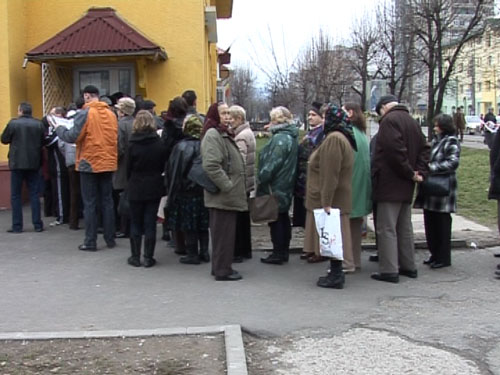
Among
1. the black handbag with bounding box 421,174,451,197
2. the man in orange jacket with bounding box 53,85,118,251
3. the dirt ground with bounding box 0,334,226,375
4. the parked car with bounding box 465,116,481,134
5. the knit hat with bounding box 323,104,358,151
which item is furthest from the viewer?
the parked car with bounding box 465,116,481,134

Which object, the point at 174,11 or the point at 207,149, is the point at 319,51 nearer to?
the point at 174,11

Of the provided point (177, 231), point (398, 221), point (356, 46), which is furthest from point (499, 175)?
point (356, 46)

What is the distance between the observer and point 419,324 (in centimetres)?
593

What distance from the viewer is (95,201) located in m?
8.88

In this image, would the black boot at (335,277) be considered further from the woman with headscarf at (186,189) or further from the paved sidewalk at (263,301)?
Result: the woman with headscarf at (186,189)

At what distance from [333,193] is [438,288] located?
1596 millimetres

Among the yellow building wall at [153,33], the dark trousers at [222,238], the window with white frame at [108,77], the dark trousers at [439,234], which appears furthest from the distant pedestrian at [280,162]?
the window with white frame at [108,77]

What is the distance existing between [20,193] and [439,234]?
20.5ft

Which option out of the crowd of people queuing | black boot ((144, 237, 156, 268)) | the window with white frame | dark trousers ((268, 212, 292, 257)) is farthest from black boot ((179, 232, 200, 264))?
the window with white frame

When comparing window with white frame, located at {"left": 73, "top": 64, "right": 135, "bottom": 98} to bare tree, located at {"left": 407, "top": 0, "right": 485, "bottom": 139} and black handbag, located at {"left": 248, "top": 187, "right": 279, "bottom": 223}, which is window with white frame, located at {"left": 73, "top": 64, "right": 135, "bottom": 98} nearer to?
black handbag, located at {"left": 248, "top": 187, "right": 279, "bottom": 223}

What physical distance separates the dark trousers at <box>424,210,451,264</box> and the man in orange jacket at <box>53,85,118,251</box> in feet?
13.7

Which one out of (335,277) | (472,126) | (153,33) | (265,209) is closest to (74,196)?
(265,209)

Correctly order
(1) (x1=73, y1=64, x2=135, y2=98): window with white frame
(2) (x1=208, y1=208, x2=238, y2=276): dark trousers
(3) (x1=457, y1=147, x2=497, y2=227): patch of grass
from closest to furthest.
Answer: (2) (x1=208, y1=208, x2=238, y2=276): dark trousers < (3) (x1=457, y1=147, x2=497, y2=227): patch of grass < (1) (x1=73, y1=64, x2=135, y2=98): window with white frame

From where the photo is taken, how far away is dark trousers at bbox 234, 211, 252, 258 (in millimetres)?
8383
